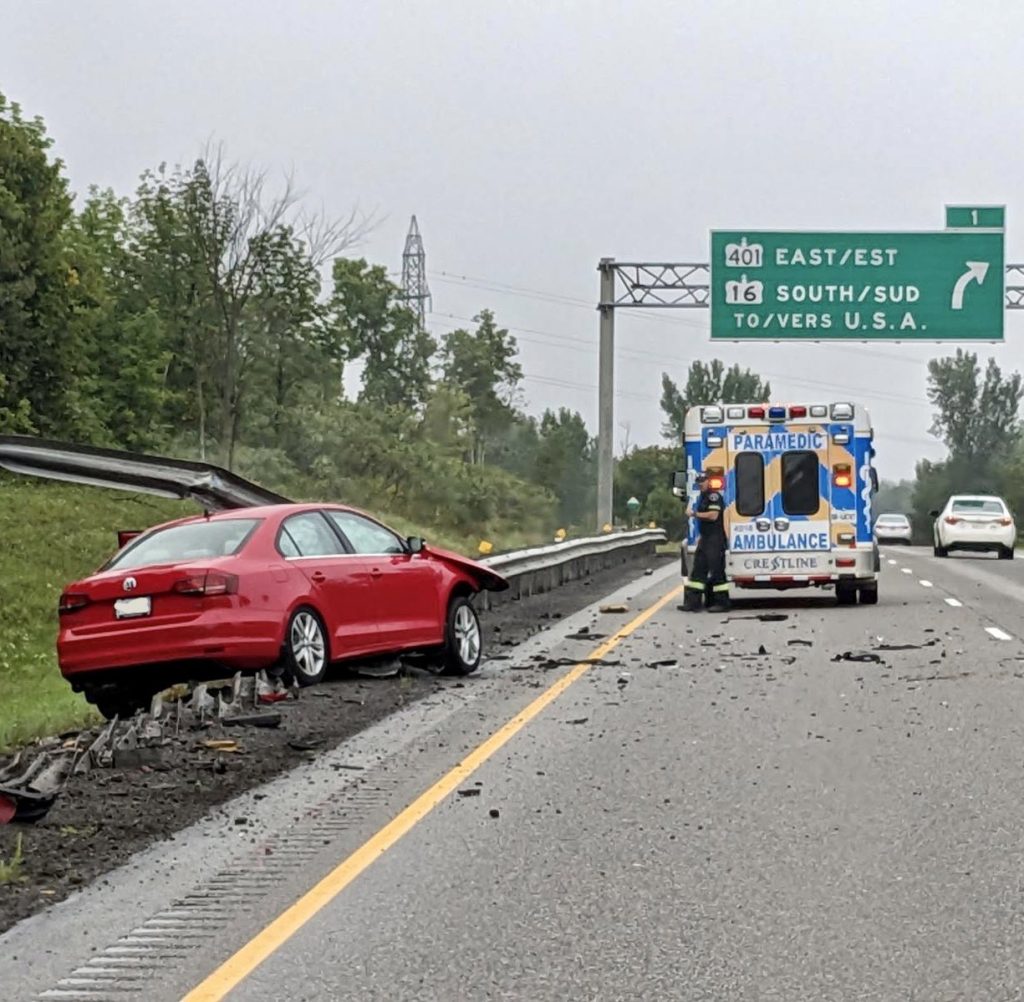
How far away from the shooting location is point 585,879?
7.27m

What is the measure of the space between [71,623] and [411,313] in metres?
94.7

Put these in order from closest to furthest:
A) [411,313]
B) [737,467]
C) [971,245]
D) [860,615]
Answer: [860,615] < [737,467] < [971,245] < [411,313]

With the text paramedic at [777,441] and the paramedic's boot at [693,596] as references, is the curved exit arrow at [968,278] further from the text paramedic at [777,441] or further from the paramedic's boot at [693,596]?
the paramedic's boot at [693,596]

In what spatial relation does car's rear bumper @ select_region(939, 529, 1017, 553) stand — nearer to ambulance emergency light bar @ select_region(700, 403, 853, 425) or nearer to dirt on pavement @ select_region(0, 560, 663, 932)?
ambulance emergency light bar @ select_region(700, 403, 853, 425)

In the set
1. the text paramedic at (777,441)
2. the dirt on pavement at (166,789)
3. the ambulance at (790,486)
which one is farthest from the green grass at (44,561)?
the text paramedic at (777,441)

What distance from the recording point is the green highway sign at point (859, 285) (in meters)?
38.4

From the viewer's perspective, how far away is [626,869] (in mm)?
7457

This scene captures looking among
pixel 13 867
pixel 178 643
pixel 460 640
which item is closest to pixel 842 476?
pixel 460 640

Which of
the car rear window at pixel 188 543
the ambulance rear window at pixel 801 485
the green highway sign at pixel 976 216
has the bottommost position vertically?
the car rear window at pixel 188 543

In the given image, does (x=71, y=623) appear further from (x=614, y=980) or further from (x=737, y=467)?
(x=737, y=467)

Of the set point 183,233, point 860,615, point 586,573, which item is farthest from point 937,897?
point 183,233

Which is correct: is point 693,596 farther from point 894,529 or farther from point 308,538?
point 894,529

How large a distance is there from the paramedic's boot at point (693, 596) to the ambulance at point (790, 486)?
0.69 metres

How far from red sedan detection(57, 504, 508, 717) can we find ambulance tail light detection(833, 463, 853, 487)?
1006 cm
